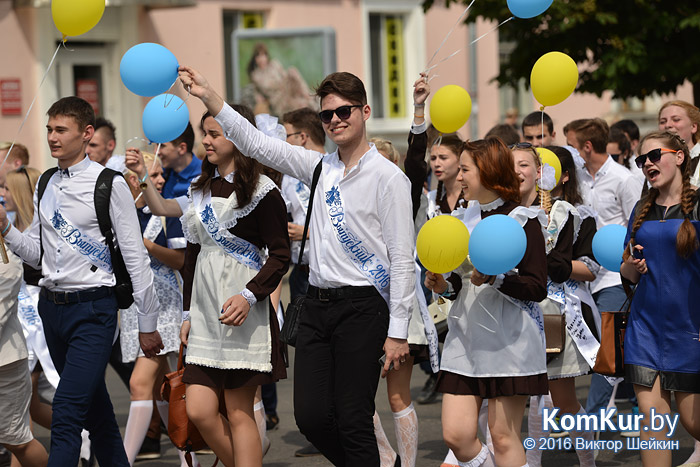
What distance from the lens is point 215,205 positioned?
6164 mm

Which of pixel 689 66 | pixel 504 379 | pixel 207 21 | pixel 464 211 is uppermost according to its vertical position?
pixel 207 21

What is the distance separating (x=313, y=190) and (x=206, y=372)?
44.6 inches

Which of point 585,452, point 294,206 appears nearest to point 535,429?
point 585,452

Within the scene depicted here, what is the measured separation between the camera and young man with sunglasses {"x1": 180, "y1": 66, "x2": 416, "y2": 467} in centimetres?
541

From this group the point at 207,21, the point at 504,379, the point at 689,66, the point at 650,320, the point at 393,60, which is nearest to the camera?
the point at 504,379

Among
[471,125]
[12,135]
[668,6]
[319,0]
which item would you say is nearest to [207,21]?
[319,0]

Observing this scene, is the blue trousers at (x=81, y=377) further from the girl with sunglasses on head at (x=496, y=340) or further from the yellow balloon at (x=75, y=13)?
the girl with sunglasses on head at (x=496, y=340)

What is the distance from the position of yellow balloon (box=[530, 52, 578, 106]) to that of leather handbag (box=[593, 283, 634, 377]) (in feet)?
4.49

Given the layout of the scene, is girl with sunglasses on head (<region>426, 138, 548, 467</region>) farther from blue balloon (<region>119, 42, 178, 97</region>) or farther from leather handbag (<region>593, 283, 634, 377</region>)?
blue balloon (<region>119, 42, 178, 97</region>)

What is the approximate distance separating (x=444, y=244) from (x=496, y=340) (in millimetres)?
560

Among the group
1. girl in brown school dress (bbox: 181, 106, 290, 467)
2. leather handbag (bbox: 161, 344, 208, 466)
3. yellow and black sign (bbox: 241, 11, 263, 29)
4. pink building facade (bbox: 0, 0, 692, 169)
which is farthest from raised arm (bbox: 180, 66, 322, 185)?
yellow and black sign (bbox: 241, 11, 263, 29)

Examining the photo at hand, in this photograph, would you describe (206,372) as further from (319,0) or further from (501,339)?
(319,0)

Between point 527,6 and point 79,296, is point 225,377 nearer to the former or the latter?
point 79,296

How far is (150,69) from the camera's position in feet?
18.7
